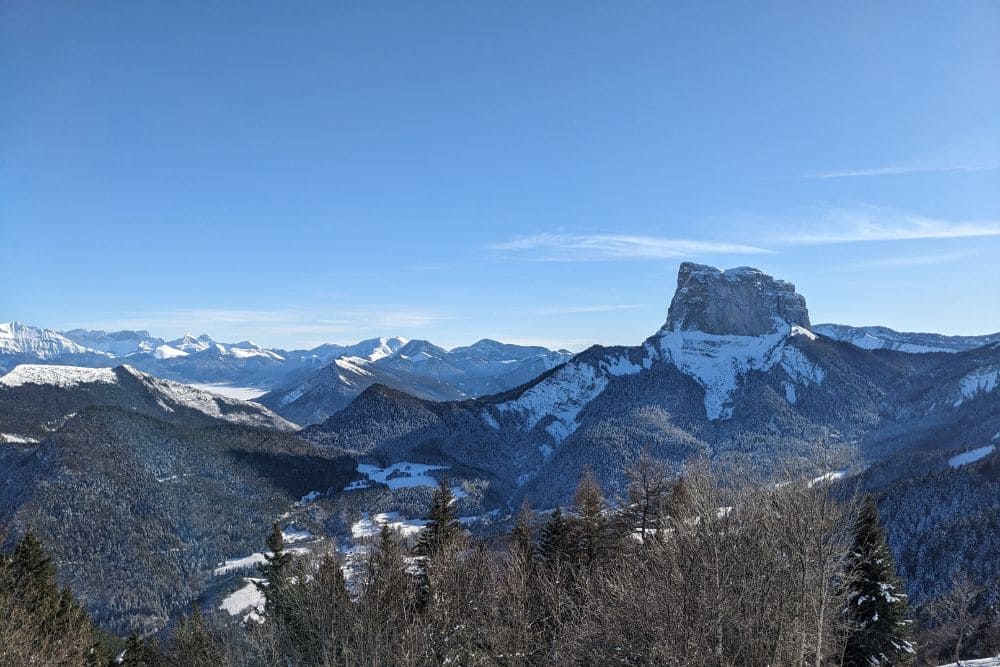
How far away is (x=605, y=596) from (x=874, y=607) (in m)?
18.9

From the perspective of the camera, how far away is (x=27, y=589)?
27.0m

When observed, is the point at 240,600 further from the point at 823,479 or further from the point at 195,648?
the point at 823,479

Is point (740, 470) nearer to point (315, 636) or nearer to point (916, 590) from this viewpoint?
point (315, 636)

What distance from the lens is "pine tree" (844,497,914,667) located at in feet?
97.6

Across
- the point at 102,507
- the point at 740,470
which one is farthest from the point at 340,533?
the point at 740,470

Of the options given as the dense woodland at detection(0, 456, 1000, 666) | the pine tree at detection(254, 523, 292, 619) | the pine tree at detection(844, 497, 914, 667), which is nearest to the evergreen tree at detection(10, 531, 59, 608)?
the dense woodland at detection(0, 456, 1000, 666)

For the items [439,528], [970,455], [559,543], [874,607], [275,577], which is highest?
→ [439,528]

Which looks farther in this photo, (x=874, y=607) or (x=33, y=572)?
(x=874, y=607)

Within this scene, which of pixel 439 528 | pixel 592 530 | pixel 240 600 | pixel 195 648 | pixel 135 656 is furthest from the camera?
pixel 240 600

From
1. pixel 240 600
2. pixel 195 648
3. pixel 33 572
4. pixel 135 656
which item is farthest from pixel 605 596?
pixel 240 600

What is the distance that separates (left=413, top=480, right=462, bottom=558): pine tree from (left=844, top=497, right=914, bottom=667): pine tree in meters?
22.5

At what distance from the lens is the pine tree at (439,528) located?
103ft

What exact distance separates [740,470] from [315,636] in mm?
21445

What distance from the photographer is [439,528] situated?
1260 inches
